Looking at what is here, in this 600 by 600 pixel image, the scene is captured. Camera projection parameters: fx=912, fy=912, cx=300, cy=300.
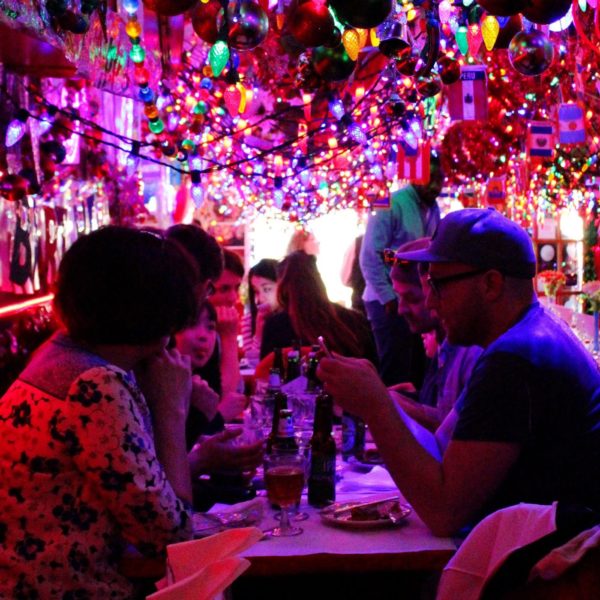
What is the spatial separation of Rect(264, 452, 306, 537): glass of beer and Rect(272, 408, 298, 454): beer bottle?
29 mm

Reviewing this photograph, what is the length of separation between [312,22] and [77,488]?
3.40ft

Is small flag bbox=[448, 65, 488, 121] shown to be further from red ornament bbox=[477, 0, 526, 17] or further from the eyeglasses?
red ornament bbox=[477, 0, 526, 17]

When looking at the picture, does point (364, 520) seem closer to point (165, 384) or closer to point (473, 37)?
point (165, 384)

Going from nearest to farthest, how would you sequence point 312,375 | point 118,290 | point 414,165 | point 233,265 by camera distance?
point 118,290, point 312,375, point 233,265, point 414,165

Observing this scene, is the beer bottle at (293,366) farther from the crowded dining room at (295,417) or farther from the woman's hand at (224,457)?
the woman's hand at (224,457)

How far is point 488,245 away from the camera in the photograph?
2.27 meters

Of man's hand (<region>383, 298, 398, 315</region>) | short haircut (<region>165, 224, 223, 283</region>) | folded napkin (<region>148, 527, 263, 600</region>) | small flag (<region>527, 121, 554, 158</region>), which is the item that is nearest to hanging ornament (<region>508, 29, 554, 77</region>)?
folded napkin (<region>148, 527, 263, 600</region>)

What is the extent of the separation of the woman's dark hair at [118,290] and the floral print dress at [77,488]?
0.11 m

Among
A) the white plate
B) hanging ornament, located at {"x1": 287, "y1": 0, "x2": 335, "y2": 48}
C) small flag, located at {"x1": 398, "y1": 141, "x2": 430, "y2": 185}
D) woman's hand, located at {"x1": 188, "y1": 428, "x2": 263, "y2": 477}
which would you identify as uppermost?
small flag, located at {"x1": 398, "y1": 141, "x2": 430, "y2": 185}

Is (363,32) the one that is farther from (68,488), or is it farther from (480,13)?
(68,488)

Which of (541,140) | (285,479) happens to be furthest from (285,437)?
(541,140)

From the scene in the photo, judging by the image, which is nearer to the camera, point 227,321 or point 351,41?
point 351,41

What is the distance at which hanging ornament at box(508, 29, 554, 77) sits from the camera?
6.97 feet

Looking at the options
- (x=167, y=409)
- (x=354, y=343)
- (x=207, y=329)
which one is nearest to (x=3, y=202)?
(x=207, y=329)
